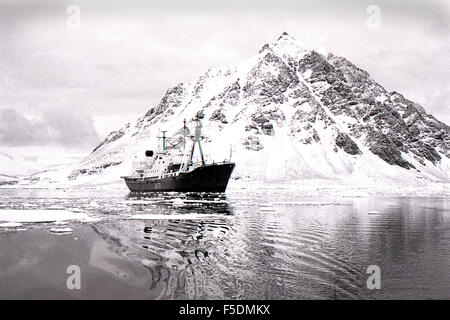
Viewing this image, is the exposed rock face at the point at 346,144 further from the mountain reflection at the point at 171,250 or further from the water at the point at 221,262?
the mountain reflection at the point at 171,250

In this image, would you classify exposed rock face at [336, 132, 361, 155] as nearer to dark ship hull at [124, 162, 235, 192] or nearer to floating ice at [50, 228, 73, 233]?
dark ship hull at [124, 162, 235, 192]

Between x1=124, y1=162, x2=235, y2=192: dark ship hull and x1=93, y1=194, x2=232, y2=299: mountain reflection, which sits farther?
x1=124, y1=162, x2=235, y2=192: dark ship hull

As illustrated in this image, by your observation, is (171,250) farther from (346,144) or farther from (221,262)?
(346,144)

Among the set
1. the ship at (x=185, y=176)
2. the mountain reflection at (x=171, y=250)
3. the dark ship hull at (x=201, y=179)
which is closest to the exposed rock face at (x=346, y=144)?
the ship at (x=185, y=176)

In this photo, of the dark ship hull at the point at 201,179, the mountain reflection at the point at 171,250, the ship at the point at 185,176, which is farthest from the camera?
the ship at the point at 185,176

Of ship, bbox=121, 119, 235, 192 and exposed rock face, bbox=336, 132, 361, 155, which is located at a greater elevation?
exposed rock face, bbox=336, 132, 361, 155

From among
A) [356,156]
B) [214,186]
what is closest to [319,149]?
[356,156]

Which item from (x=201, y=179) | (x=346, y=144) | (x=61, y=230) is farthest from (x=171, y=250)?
(x=346, y=144)

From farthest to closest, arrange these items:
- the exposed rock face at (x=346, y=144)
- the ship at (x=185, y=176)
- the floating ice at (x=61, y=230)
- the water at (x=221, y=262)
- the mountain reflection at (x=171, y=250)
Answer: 1. the exposed rock face at (x=346, y=144)
2. the ship at (x=185, y=176)
3. the floating ice at (x=61, y=230)
4. the mountain reflection at (x=171, y=250)
5. the water at (x=221, y=262)

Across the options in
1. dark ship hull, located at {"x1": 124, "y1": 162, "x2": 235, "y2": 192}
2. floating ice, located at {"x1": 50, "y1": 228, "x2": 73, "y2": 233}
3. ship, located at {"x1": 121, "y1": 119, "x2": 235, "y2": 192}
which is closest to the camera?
floating ice, located at {"x1": 50, "y1": 228, "x2": 73, "y2": 233}

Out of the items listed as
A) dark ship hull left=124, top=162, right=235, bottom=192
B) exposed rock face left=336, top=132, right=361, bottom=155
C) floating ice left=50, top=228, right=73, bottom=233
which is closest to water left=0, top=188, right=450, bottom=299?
floating ice left=50, top=228, right=73, bottom=233

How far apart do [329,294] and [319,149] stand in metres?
183
